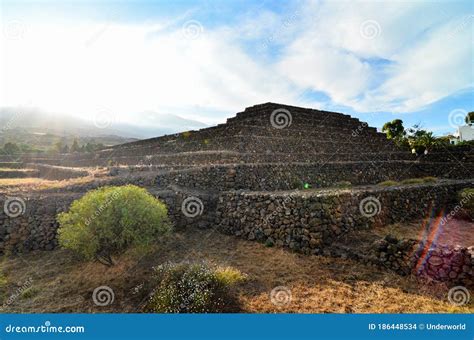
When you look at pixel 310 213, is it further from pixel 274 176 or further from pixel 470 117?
pixel 470 117

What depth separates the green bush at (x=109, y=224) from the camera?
8719mm

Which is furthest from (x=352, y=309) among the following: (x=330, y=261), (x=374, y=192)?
(x=374, y=192)

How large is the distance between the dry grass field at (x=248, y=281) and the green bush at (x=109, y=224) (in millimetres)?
897

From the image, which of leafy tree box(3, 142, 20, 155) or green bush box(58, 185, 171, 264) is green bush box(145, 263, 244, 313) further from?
leafy tree box(3, 142, 20, 155)

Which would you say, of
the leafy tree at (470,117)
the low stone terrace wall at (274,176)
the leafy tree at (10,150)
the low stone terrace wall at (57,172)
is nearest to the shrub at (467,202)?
the low stone terrace wall at (274,176)

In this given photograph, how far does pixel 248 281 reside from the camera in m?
7.96

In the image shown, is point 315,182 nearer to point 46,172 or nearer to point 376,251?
point 376,251

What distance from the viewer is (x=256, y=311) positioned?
6.39 m

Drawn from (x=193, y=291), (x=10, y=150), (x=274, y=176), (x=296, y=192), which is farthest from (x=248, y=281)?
(x=10, y=150)

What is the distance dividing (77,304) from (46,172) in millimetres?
29978

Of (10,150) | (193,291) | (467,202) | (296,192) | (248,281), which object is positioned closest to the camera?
(193,291)

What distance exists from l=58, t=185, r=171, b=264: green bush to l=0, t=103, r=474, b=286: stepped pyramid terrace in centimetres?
358

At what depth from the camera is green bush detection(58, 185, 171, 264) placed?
872 centimetres

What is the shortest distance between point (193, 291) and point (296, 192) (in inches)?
255
